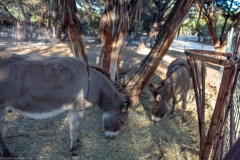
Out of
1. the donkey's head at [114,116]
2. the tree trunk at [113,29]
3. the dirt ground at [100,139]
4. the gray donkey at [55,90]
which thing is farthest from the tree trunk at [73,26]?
the donkey's head at [114,116]

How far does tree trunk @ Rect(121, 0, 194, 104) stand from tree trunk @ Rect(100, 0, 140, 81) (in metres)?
0.62

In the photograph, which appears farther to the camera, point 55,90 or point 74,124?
point 74,124

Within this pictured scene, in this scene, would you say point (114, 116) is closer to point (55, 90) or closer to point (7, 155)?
point (55, 90)

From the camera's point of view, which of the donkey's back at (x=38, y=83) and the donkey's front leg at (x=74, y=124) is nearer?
the donkey's back at (x=38, y=83)

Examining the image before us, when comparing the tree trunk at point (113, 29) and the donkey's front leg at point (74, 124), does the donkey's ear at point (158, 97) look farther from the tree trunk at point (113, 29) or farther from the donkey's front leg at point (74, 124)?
the donkey's front leg at point (74, 124)

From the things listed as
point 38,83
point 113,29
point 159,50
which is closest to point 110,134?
point 38,83

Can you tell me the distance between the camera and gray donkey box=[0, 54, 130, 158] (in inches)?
92.9

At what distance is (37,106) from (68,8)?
2266 millimetres

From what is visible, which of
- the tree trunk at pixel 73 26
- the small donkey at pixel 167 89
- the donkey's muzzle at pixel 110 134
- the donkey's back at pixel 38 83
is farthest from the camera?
the small donkey at pixel 167 89

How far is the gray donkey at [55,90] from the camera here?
7.74 feet

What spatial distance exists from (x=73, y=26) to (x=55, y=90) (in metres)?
1.99

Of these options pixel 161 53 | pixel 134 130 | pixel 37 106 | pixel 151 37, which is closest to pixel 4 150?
pixel 37 106

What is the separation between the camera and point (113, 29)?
4023 mm

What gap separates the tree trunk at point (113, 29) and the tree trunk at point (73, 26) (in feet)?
1.69
